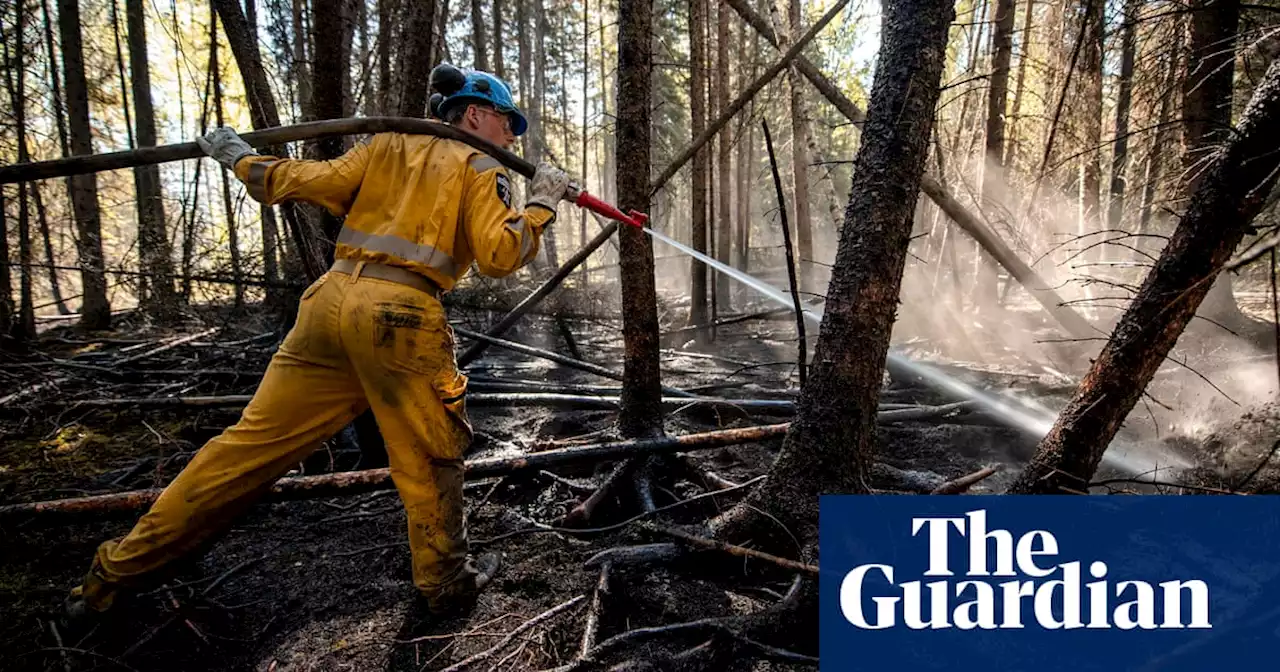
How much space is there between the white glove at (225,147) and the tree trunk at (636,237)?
199 cm

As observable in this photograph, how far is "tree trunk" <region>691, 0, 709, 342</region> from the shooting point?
9234 mm

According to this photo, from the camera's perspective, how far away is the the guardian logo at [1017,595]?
8.00 feet

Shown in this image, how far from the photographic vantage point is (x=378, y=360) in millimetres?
2486

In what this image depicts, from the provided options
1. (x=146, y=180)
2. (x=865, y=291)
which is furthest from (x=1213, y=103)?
(x=146, y=180)

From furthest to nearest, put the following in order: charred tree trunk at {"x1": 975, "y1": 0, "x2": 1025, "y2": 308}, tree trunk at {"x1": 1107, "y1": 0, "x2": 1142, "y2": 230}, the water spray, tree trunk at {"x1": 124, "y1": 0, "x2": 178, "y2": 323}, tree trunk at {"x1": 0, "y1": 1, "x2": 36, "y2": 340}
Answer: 1. charred tree trunk at {"x1": 975, "y1": 0, "x2": 1025, "y2": 308}
2. tree trunk at {"x1": 1107, "y1": 0, "x2": 1142, "y2": 230}
3. tree trunk at {"x1": 0, "y1": 1, "x2": 36, "y2": 340}
4. tree trunk at {"x1": 124, "y1": 0, "x2": 178, "y2": 323}
5. the water spray

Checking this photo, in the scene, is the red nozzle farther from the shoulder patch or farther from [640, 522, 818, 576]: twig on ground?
[640, 522, 818, 576]: twig on ground

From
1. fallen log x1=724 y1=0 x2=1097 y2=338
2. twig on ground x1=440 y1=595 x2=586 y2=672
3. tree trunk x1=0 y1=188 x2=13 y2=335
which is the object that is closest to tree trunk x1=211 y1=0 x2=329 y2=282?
twig on ground x1=440 y1=595 x2=586 y2=672

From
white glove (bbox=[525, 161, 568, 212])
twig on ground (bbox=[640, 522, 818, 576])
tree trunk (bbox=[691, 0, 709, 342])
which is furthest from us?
tree trunk (bbox=[691, 0, 709, 342])

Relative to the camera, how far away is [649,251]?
404 cm

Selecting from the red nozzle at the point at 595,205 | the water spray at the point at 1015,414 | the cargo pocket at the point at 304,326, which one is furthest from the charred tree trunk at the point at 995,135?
the cargo pocket at the point at 304,326

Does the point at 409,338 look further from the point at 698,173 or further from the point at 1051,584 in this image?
the point at 698,173

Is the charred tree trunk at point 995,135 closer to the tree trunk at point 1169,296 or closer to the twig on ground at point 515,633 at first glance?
the tree trunk at point 1169,296

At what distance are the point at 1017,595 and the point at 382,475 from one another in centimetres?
298

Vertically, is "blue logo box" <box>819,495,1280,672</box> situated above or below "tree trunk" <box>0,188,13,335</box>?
below
